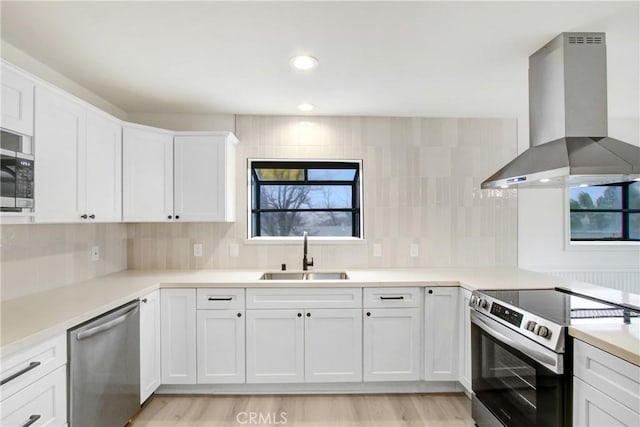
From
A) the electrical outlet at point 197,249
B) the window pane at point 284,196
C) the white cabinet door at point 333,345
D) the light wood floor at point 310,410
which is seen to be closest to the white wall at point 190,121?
the window pane at point 284,196

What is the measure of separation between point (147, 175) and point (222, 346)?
150 cm

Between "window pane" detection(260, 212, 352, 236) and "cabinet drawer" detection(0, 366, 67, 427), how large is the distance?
1.97 metres

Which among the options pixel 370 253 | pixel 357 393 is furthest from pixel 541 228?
pixel 357 393

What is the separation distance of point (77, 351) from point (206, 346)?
3.12 feet

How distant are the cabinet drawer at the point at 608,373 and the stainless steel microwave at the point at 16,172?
2.63 metres

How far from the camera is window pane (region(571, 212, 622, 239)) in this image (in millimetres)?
3209

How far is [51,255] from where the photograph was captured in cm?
210

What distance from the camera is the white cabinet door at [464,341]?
7.48 ft

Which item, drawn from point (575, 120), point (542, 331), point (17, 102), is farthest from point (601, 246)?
point (17, 102)

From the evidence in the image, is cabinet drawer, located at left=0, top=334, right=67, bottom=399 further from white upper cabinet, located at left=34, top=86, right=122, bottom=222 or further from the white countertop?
white upper cabinet, located at left=34, top=86, right=122, bottom=222

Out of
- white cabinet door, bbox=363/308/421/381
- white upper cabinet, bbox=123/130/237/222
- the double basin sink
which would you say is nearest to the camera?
white cabinet door, bbox=363/308/421/381

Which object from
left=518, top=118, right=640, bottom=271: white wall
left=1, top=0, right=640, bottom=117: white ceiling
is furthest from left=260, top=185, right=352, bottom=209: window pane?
left=518, top=118, right=640, bottom=271: white wall

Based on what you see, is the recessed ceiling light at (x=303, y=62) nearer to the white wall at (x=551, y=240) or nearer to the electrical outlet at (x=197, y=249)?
the electrical outlet at (x=197, y=249)

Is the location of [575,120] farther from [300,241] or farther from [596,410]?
[300,241]
